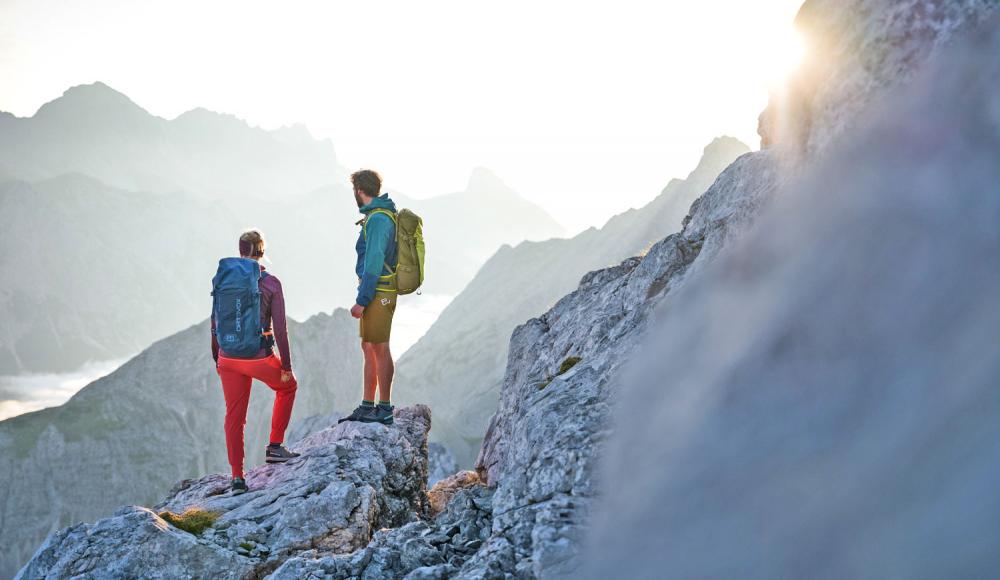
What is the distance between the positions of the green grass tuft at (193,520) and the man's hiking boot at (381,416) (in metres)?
3.19

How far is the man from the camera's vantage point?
10.8 m

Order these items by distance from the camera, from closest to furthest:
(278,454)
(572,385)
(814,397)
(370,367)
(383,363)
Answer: (814,397) → (572,385) → (383,363) → (370,367) → (278,454)

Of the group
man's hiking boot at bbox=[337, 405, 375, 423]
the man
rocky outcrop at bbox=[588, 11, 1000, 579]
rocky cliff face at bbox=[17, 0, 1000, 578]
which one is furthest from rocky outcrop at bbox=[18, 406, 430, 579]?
rocky outcrop at bbox=[588, 11, 1000, 579]

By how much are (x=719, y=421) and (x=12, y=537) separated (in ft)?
529

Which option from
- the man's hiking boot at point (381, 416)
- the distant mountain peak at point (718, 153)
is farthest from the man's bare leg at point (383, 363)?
the distant mountain peak at point (718, 153)

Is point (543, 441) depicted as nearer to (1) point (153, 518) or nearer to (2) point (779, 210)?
(2) point (779, 210)

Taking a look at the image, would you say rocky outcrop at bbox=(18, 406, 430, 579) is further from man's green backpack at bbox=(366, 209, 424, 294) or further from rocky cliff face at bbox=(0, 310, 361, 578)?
rocky cliff face at bbox=(0, 310, 361, 578)

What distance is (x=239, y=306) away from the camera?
10750mm

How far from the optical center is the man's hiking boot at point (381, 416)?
42.3ft

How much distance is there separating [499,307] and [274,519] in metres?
150

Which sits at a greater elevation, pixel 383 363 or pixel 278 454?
pixel 383 363

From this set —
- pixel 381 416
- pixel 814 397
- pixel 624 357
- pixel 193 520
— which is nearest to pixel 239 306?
pixel 193 520

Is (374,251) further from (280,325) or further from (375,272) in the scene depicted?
(280,325)

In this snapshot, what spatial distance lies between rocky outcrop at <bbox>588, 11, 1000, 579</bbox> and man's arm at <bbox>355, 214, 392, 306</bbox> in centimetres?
506
